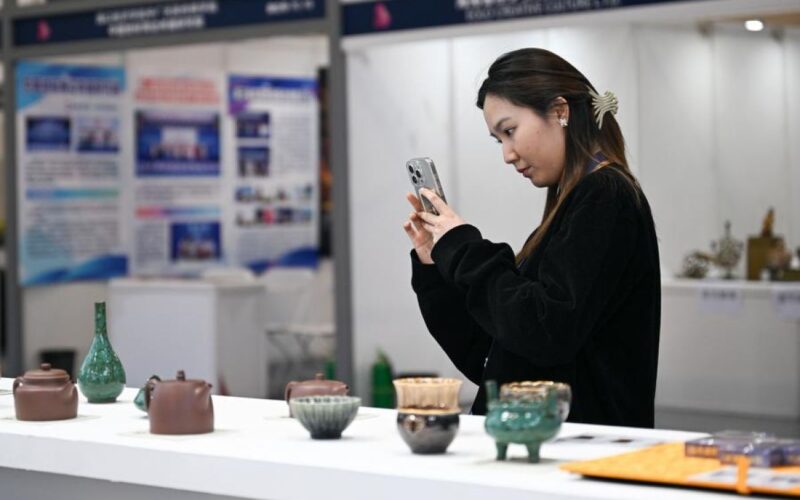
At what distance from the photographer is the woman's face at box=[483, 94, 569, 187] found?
9.61 feet

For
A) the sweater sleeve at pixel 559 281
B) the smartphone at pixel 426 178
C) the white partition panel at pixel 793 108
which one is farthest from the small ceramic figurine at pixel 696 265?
the sweater sleeve at pixel 559 281

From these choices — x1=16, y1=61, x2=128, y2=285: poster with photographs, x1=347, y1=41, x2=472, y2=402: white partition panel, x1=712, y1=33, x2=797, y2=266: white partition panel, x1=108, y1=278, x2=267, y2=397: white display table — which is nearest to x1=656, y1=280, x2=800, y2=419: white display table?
x1=712, y1=33, x2=797, y2=266: white partition panel

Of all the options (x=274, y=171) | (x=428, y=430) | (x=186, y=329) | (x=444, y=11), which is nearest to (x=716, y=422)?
(x=444, y=11)

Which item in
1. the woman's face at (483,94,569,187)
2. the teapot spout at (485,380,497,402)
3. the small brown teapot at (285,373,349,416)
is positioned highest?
the woman's face at (483,94,569,187)

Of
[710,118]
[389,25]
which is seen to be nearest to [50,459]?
[389,25]

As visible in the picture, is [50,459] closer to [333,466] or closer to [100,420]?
[100,420]

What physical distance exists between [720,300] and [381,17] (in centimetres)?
252

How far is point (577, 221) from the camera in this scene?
276 centimetres

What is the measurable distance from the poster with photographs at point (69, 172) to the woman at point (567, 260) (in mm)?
5923

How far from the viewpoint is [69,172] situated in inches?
347

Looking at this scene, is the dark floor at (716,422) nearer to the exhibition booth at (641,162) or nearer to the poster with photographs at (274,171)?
the exhibition booth at (641,162)

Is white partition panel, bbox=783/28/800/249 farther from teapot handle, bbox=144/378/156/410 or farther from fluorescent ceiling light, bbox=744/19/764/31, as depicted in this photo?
teapot handle, bbox=144/378/156/410

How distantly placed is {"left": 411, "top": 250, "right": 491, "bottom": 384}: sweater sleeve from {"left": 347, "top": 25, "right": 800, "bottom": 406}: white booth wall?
3606mm

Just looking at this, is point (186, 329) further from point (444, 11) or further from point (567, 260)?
point (567, 260)
